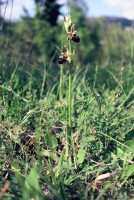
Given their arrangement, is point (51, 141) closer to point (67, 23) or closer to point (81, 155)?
point (81, 155)

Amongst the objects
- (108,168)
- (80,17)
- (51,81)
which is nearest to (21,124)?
(108,168)

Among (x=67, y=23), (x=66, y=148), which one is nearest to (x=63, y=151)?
(x=66, y=148)

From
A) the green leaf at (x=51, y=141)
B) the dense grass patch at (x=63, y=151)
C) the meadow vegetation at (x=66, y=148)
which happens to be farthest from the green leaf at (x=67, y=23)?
the green leaf at (x=51, y=141)

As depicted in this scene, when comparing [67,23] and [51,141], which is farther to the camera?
[51,141]

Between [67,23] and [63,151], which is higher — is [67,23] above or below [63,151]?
above

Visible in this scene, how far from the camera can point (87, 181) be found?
1.31 meters

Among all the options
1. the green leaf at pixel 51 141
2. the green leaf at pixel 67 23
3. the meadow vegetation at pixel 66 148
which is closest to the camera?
the meadow vegetation at pixel 66 148

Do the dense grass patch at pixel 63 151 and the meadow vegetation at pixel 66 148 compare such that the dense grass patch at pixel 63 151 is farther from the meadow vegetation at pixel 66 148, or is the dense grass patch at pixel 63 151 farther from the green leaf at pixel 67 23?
the green leaf at pixel 67 23

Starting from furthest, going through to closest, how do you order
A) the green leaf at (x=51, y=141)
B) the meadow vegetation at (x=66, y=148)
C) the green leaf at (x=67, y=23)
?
the green leaf at (x=51, y=141)
the green leaf at (x=67, y=23)
the meadow vegetation at (x=66, y=148)

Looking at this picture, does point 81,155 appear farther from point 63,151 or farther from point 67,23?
point 67,23

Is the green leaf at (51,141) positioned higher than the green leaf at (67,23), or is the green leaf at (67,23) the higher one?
the green leaf at (67,23)

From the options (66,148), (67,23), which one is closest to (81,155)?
(66,148)

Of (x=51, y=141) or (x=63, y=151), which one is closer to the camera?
(x=63, y=151)

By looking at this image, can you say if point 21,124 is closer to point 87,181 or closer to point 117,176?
point 87,181
